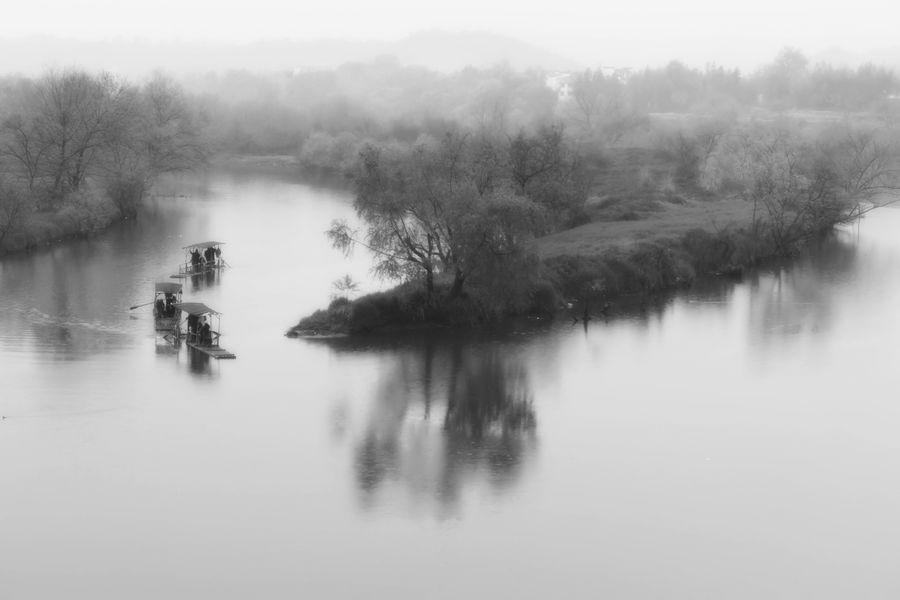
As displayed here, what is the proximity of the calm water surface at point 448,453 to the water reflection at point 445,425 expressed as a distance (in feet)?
0.29

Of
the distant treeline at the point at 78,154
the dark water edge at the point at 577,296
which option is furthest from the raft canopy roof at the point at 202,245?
the dark water edge at the point at 577,296

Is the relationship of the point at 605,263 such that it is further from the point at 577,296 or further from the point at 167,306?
the point at 167,306

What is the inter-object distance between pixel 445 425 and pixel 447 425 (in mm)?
49

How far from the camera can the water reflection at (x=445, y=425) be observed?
24.7 metres

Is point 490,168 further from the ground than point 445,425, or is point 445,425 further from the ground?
point 490,168

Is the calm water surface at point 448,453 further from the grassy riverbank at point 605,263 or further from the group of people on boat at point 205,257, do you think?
the group of people on boat at point 205,257

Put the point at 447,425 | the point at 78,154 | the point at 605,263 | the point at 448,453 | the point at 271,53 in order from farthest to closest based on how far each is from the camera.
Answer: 1. the point at 271,53
2. the point at 78,154
3. the point at 605,263
4. the point at 447,425
5. the point at 448,453

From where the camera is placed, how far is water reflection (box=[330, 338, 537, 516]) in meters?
24.7

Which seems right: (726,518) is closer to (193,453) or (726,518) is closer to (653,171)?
(193,453)

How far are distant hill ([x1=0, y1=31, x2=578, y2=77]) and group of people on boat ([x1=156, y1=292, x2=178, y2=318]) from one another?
369 ft

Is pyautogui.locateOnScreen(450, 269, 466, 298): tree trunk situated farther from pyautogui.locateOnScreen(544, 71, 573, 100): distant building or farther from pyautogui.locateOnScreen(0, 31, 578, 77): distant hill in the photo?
pyautogui.locateOnScreen(0, 31, 578, 77): distant hill

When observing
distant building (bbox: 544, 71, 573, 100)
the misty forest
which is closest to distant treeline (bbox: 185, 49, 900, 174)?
the misty forest

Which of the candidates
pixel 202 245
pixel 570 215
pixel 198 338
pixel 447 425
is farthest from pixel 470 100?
pixel 447 425

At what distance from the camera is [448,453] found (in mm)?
26547
